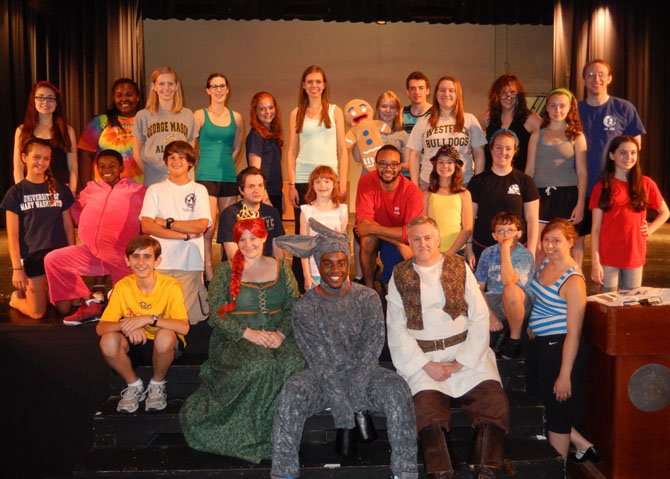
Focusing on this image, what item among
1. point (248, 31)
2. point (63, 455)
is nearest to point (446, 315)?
point (63, 455)

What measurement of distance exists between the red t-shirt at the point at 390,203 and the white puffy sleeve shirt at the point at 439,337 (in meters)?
0.84

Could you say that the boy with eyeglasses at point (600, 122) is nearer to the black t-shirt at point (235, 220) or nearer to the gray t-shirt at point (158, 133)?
the black t-shirt at point (235, 220)

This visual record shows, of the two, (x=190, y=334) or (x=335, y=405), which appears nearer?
(x=335, y=405)

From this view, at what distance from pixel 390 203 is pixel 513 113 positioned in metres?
1.07

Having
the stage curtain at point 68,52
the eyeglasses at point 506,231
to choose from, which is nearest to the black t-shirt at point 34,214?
the eyeglasses at point 506,231

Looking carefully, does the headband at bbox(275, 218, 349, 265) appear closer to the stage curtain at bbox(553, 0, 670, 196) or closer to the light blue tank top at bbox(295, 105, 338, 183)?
the light blue tank top at bbox(295, 105, 338, 183)

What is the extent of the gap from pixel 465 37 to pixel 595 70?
253 inches

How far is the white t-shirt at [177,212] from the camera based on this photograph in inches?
172

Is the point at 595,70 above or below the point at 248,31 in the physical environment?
below

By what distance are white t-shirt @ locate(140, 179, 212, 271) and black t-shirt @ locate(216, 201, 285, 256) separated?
13cm

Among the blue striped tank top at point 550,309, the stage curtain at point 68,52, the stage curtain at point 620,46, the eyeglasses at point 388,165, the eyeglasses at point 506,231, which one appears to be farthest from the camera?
the stage curtain at point 620,46

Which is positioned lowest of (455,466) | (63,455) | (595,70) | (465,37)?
(63,455)

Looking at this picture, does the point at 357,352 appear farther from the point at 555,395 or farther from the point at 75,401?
the point at 75,401

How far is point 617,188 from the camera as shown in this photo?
4488 mm
